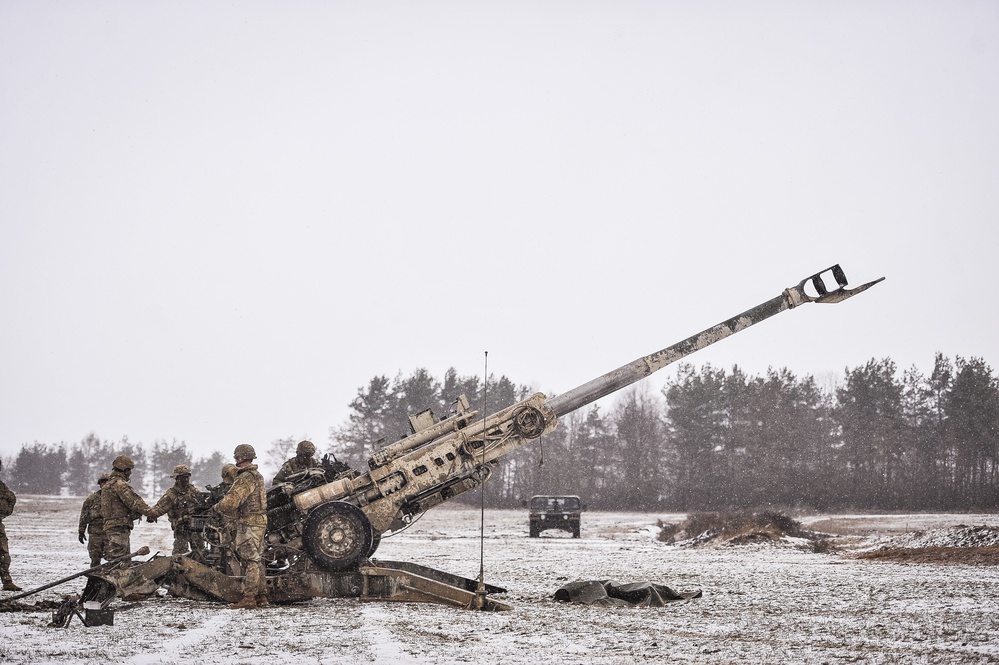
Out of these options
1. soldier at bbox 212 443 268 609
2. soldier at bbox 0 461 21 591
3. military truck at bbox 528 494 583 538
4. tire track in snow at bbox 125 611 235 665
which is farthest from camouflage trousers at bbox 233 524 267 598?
military truck at bbox 528 494 583 538

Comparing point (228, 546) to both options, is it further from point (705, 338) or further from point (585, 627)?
point (705, 338)

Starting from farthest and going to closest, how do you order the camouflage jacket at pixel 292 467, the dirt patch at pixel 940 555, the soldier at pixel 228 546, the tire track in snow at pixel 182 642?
the dirt patch at pixel 940 555 → the camouflage jacket at pixel 292 467 → the soldier at pixel 228 546 → the tire track in snow at pixel 182 642

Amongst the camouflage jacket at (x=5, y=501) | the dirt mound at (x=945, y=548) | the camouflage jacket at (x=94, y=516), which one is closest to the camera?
the camouflage jacket at (x=94, y=516)

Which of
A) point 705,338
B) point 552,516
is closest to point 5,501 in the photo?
point 705,338

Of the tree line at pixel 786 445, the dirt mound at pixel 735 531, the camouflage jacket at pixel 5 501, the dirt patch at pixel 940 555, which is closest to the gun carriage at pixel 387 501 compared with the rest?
the camouflage jacket at pixel 5 501

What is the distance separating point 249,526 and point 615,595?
4.72 m

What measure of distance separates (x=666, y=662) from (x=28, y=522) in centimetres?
3820

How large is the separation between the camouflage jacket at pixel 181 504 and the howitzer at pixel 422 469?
1220 millimetres

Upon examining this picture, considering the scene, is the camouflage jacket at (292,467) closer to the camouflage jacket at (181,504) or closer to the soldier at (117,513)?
the camouflage jacket at (181,504)

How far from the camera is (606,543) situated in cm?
2994

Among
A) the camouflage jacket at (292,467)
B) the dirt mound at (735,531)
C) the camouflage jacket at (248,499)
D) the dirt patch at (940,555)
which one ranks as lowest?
the dirt mound at (735,531)

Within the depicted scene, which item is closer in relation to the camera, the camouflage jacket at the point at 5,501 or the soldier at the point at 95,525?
the soldier at the point at 95,525

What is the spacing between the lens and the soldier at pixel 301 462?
13133 millimetres

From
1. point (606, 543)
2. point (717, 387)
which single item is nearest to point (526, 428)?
point (606, 543)
